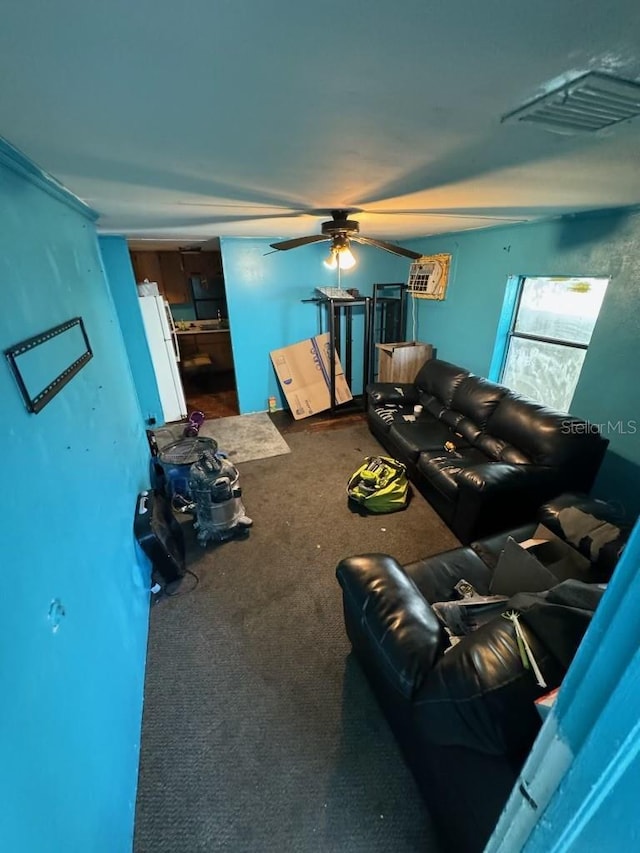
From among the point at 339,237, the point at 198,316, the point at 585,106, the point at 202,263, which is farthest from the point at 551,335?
the point at 198,316

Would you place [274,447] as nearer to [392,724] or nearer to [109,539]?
[109,539]

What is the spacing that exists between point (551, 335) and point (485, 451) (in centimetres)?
122

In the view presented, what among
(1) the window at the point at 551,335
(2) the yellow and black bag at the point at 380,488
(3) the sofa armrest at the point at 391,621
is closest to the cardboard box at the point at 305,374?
(2) the yellow and black bag at the point at 380,488

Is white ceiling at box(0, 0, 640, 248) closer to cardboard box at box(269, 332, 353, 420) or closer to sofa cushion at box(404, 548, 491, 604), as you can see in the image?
sofa cushion at box(404, 548, 491, 604)

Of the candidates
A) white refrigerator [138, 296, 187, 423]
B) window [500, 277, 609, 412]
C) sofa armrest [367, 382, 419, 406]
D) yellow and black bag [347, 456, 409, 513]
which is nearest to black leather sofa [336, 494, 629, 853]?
yellow and black bag [347, 456, 409, 513]

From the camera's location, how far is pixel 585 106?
81cm

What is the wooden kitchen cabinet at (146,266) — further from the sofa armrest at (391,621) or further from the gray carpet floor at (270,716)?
the sofa armrest at (391,621)

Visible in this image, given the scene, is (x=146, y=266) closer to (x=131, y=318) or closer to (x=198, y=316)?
(x=198, y=316)

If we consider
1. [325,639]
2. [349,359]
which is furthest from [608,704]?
[349,359]

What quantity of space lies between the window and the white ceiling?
130 cm

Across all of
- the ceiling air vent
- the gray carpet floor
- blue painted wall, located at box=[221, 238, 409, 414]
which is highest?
the ceiling air vent

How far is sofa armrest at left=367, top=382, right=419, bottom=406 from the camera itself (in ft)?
12.5

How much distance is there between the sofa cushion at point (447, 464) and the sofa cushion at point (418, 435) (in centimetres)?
10

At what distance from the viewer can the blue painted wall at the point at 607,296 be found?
2262 millimetres
